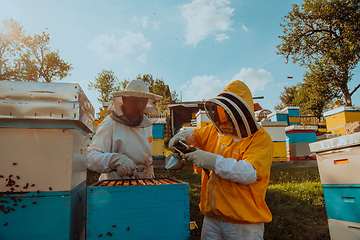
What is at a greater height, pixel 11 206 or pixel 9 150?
pixel 9 150

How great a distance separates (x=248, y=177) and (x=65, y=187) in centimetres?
135

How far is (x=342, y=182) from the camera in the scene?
267 cm

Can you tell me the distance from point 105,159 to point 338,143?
2753mm

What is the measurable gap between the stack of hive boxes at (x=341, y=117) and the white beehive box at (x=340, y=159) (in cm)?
634

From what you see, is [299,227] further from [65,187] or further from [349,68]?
[349,68]

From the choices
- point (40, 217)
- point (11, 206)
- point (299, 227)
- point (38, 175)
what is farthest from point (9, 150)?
point (299, 227)

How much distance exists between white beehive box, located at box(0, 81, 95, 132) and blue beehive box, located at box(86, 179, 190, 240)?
0.54 meters

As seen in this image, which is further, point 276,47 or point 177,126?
point 276,47

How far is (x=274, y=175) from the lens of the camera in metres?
6.52

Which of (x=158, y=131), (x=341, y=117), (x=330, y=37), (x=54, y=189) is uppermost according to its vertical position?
(x=330, y=37)

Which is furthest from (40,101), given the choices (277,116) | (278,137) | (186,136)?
(277,116)

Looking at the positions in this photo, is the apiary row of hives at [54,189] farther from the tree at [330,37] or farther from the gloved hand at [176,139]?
the tree at [330,37]

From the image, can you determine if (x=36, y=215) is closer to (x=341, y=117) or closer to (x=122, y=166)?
(x=122, y=166)

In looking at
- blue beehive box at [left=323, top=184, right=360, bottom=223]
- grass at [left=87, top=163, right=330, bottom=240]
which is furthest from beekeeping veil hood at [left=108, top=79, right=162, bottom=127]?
blue beehive box at [left=323, top=184, right=360, bottom=223]
